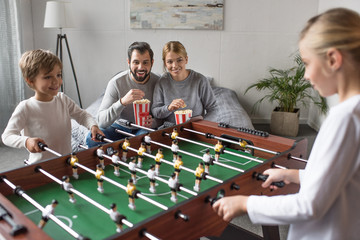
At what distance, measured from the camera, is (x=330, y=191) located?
0.95 metres

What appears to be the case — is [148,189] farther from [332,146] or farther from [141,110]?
[141,110]

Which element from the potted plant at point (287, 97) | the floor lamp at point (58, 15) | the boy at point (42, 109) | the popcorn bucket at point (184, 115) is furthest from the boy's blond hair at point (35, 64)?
the potted plant at point (287, 97)

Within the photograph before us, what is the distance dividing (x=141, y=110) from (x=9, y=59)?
2.59 m

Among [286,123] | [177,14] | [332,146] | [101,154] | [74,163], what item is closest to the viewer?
[332,146]

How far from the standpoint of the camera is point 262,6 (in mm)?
4812

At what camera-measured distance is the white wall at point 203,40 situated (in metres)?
4.79

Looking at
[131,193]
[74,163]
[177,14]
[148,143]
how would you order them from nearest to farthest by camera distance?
[131,193], [74,163], [148,143], [177,14]

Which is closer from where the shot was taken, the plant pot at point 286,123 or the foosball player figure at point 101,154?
the foosball player figure at point 101,154

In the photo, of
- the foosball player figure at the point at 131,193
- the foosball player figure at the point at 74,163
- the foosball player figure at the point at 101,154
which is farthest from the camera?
the foosball player figure at the point at 101,154

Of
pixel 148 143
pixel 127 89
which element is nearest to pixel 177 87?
pixel 127 89

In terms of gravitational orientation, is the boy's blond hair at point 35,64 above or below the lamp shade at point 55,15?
below

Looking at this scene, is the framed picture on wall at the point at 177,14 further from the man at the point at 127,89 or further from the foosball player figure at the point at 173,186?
the foosball player figure at the point at 173,186

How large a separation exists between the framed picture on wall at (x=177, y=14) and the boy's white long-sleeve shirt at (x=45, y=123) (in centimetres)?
288

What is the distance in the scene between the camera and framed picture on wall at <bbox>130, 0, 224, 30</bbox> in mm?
4715
